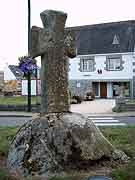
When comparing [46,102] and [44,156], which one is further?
[46,102]

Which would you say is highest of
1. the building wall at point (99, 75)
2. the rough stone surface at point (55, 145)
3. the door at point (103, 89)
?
the building wall at point (99, 75)

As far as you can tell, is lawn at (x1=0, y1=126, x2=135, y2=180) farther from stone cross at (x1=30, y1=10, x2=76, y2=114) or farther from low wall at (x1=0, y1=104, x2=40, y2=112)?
low wall at (x1=0, y1=104, x2=40, y2=112)

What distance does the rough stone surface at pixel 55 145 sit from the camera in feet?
17.6

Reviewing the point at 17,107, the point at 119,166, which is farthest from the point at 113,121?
the point at 119,166

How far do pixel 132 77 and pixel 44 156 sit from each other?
37089 mm

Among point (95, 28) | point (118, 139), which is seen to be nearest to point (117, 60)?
point (95, 28)

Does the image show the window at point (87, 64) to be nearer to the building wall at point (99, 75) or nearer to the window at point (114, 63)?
the building wall at point (99, 75)

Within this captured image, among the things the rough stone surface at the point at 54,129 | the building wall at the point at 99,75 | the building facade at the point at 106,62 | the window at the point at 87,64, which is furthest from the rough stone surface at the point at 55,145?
the window at the point at 87,64

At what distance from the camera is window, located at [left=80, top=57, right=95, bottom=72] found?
43.6 meters

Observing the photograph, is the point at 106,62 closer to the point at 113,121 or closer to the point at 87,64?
the point at 87,64

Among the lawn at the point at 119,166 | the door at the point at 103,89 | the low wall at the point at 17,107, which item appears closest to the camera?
the lawn at the point at 119,166

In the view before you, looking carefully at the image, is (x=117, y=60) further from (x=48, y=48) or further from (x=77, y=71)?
(x=48, y=48)

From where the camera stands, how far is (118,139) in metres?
7.95

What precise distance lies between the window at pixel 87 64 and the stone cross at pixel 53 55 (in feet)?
123
